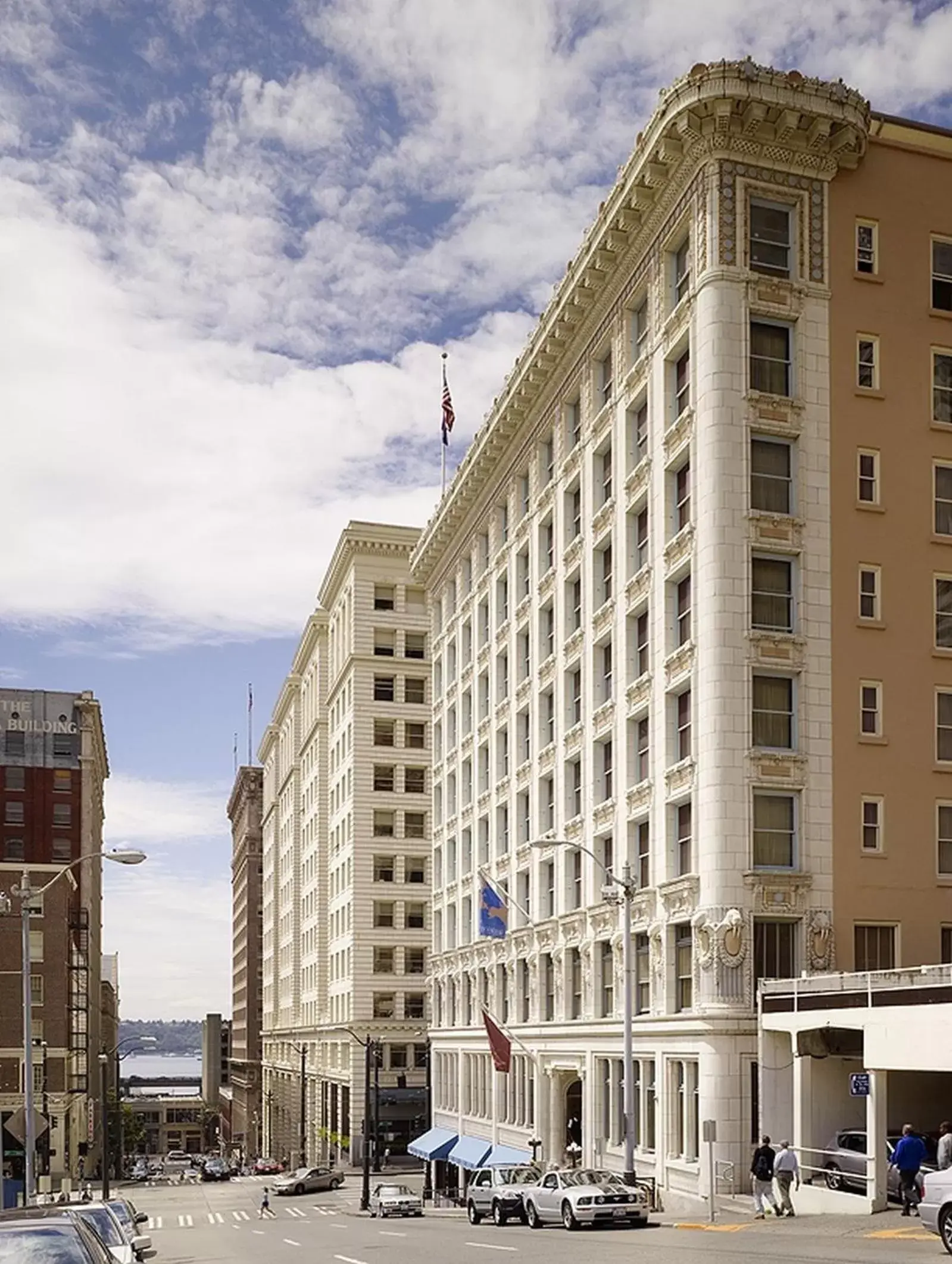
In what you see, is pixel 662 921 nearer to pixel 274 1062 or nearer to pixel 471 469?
pixel 471 469

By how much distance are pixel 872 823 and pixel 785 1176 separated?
12636mm

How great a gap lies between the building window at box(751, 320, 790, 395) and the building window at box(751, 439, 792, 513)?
1.57 metres

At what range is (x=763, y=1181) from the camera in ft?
122

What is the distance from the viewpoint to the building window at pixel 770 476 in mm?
46719

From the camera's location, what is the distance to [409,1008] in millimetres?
105188

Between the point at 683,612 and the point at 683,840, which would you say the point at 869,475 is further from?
the point at 683,840

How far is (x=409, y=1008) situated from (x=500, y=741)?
39188 millimetres

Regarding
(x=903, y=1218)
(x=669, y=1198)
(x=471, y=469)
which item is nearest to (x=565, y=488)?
(x=471, y=469)

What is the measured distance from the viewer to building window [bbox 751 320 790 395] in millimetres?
47219

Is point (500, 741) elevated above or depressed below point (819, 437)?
below

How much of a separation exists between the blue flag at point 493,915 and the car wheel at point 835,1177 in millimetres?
20445

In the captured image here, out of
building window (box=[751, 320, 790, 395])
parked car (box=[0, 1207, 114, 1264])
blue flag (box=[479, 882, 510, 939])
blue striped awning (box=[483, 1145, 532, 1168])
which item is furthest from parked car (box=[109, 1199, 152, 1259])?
blue striped awning (box=[483, 1145, 532, 1168])

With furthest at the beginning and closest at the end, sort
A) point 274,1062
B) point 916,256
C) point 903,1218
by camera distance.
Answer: point 274,1062 → point 916,256 → point 903,1218

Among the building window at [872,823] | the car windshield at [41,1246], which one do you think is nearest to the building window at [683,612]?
the building window at [872,823]
